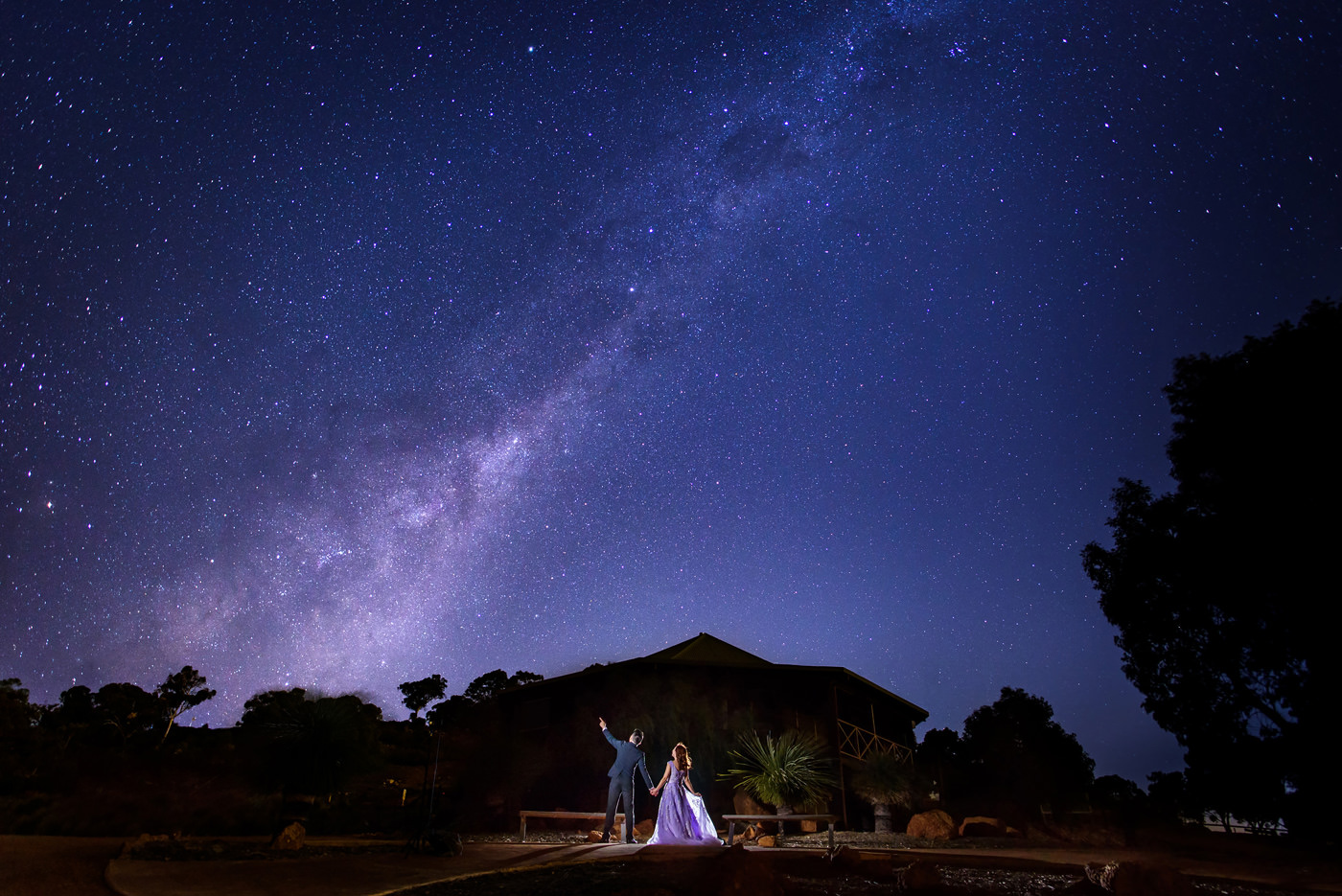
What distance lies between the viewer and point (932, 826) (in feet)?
51.6

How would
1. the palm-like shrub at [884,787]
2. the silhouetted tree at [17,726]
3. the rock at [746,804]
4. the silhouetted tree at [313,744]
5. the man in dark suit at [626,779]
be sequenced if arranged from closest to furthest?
the silhouetted tree at [313,744]
the man in dark suit at [626,779]
the palm-like shrub at [884,787]
the rock at [746,804]
the silhouetted tree at [17,726]

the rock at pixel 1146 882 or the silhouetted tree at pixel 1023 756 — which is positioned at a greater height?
the rock at pixel 1146 882

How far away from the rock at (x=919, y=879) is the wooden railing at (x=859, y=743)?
14.9 m

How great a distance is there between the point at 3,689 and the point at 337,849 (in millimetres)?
30091

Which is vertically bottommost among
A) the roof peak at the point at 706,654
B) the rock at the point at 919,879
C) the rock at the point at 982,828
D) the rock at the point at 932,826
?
the rock at the point at 982,828

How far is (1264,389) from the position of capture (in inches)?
653

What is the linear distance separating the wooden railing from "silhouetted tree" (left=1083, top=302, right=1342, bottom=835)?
8.24 meters

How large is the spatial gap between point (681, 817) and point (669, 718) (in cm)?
923

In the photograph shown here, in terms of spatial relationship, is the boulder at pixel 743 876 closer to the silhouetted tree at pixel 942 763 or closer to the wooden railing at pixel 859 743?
the wooden railing at pixel 859 743

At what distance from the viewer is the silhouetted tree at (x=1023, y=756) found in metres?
26.0

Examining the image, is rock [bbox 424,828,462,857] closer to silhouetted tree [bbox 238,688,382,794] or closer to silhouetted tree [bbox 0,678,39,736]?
silhouetted tree [bbox 238,688,382,794]

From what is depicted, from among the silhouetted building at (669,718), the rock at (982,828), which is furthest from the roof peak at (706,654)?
the rock at (982,828)

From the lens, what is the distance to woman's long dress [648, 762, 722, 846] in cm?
1149

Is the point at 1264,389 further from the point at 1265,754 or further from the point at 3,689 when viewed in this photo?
the point at 3,689
